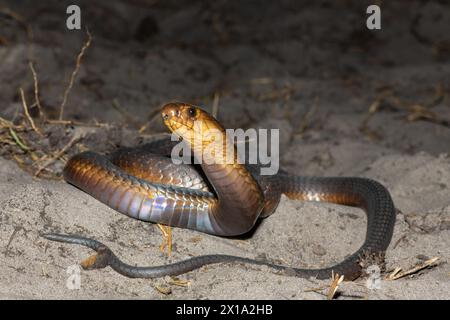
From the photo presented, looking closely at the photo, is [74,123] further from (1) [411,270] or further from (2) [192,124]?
(1) [411,270]

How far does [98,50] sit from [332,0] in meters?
3.77

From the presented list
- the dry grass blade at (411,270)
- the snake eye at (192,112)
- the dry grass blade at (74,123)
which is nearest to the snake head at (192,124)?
the snake eye at (192,112)

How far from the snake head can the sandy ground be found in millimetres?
739

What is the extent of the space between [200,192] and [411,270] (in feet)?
4.37

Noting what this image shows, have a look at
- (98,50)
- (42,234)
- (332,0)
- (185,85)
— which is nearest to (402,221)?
(42,234)

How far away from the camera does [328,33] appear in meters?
8.95

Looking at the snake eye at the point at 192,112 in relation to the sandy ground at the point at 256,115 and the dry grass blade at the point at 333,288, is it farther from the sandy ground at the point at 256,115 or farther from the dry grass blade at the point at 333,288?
the dry grass blade at the point at 333,288

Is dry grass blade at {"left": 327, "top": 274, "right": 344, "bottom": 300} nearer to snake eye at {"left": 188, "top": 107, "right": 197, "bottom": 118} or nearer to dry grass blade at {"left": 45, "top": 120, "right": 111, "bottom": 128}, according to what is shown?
snake eye at {"left": 188, "top": 107, "right": 197, "bottom": 118}

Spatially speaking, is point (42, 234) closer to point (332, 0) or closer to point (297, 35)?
point (297, 35)

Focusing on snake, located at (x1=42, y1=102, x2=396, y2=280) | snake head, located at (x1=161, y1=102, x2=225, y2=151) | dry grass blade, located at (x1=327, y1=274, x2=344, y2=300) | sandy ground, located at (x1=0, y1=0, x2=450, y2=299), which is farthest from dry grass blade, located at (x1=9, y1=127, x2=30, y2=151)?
dry grass blade, located at (x1=327, y1=274, x2=344, y2=300)

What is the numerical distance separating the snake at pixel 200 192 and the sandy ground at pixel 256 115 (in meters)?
0.08

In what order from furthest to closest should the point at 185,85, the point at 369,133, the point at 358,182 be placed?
the point at 185,85
the point at 369,133
the point at 358,182

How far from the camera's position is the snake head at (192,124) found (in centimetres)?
327

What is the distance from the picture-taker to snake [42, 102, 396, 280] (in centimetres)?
334
